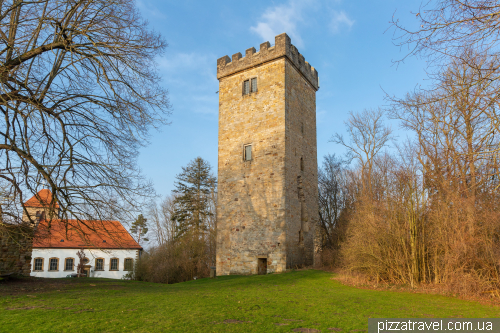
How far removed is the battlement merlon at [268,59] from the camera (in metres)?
18.1

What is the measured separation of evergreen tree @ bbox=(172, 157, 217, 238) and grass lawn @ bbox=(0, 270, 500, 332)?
19774mm

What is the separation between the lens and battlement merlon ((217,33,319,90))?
711 inches

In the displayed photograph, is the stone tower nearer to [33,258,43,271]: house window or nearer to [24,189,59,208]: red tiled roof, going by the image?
[24,189,59,208]: red tiled roof

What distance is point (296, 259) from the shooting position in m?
17.2

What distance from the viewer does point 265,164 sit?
17656 mm

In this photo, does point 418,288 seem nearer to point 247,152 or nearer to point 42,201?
point 42,201

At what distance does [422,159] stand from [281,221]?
7.37 meters

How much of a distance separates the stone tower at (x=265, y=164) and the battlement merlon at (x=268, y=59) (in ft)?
0.19

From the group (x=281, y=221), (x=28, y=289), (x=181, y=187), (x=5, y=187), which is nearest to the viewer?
(x=5, y=187)

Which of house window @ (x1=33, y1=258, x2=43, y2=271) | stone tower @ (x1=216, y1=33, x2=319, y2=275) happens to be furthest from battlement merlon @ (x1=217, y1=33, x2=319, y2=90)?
house window @ (x1=33, y1=258, x2=43, y2=271)

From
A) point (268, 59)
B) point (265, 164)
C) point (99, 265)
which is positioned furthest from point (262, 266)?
point (99, 265)

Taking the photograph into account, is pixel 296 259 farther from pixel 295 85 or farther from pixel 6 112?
pixel 6 112

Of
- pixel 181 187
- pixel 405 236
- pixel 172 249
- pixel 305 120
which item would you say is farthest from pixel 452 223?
pixel 181 187

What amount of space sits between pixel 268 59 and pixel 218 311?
14872mm
